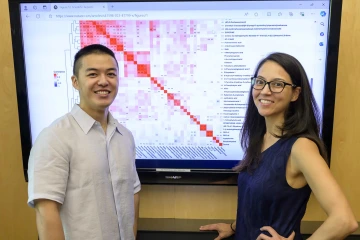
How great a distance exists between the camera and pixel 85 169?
1191 millimetres

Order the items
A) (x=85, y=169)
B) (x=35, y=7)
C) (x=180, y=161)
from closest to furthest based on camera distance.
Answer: (x=85, y=169)
(x=35, y=7)
(x=180, y=161)

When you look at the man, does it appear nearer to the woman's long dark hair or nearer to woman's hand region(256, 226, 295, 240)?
woman's hand region(256, 226, 295, 240)

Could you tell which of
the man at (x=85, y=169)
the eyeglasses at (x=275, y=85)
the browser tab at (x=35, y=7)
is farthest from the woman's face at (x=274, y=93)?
the browser tab at (x=35, y=7)

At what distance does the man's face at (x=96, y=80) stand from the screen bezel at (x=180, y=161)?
566mm

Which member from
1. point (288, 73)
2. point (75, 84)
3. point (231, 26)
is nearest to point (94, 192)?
point (75, 84)

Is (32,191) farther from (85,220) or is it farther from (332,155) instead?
(332,155)

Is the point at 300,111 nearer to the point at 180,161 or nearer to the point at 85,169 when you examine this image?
the point at 180,161

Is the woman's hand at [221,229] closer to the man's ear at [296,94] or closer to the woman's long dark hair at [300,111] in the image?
the woman's long dark hair at [300,111]

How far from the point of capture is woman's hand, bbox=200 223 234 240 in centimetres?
164

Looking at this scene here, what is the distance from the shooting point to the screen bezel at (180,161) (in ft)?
5.18

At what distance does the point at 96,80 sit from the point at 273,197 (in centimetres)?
79

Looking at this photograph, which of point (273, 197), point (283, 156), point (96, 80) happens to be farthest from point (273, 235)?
point (96, 80)

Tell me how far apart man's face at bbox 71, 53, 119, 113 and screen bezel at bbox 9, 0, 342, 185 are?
566 millimetres

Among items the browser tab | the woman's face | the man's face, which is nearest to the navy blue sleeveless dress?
the woman's face
